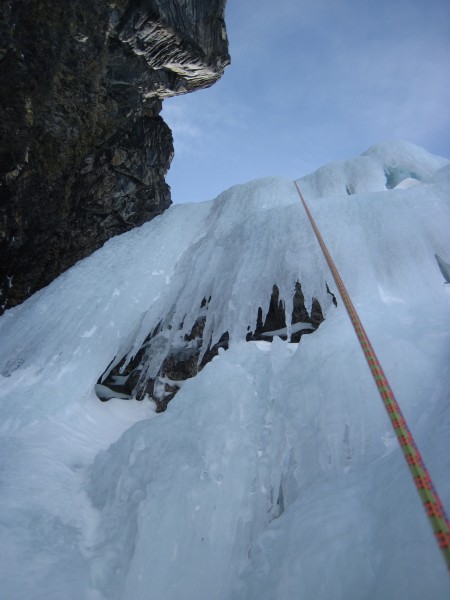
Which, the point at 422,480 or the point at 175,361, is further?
the point at 175,361

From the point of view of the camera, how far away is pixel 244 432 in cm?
361

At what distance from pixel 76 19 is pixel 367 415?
726 centimetres

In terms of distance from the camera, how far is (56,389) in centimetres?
626

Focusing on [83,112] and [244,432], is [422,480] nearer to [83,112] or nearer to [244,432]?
[244,432]

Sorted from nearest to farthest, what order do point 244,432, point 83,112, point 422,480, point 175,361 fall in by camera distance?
1. point 422,480
2. point 244,432
3. point 83,112
4. point 175,361

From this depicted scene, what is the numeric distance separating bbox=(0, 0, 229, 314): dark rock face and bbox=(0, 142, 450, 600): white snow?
1.16 meters

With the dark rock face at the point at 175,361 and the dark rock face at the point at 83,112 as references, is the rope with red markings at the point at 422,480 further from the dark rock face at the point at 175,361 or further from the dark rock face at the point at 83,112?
the dark rock face at the point at 175,361

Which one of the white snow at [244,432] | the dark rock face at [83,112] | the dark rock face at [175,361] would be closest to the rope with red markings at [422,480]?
the white snow at [244,432]

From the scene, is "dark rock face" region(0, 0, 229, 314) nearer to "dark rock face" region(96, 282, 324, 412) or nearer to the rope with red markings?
"dark rock face" region(96, 282, 324, 412)

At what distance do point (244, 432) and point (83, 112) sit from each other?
22.5ft

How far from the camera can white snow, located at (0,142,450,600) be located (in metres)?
2.03

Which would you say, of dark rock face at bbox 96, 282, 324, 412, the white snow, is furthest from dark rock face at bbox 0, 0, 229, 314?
dark rock face at bbox 96, 282, 324, 412

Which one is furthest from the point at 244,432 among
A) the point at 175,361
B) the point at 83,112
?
the point at 83,112

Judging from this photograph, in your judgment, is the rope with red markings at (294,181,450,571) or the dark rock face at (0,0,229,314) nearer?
the rope with red markings at (294,181,450,571)
